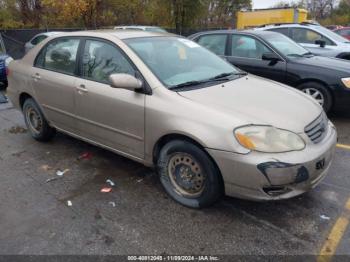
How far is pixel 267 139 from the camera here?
9.27ft

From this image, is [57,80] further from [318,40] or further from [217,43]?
[318,40]

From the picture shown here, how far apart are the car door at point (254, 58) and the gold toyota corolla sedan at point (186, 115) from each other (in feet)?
7.38

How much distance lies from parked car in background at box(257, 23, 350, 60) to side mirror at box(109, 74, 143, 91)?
21.6ft

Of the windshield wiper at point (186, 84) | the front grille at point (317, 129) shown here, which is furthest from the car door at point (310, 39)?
the windshield wiper at point (186, 84)

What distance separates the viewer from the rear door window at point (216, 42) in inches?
273

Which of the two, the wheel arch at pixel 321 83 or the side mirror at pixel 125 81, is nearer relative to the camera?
the side mirror at pixel 125 81

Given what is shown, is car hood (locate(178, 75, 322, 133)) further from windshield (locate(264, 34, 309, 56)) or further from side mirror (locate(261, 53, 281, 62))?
windshield (locate(264, 34, 309, 56))

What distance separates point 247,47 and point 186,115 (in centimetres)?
403

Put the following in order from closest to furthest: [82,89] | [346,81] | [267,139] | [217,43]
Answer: [267,139], [82,89], [346,81], [217,43]

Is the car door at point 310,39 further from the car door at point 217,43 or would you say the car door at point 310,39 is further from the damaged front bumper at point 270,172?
the damaged front bumper at point 270,172

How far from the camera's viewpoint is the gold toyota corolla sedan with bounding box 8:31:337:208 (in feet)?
9.32

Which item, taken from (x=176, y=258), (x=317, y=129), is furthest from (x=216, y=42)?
(x=176, y=258)

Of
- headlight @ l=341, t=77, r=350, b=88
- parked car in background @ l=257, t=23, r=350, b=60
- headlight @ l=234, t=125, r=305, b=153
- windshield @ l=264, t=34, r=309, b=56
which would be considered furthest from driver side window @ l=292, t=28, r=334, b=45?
headlight @ l=234, t=125, r=305, b=153

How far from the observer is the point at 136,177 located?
3.96 metres
